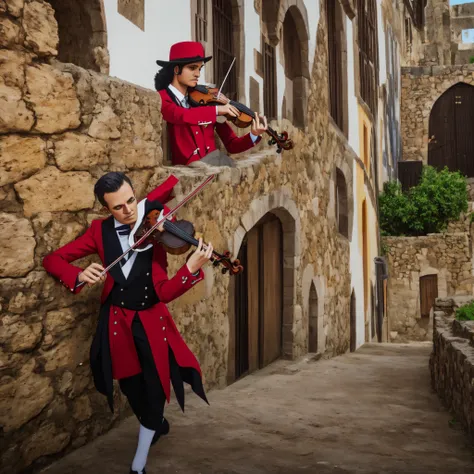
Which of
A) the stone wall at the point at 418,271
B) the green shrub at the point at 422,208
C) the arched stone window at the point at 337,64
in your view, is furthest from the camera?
the green shrub at the point at 422,208

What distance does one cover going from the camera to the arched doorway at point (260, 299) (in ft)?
23.8

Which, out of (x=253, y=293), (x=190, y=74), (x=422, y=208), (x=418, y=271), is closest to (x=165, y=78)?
(x=190, y=74)

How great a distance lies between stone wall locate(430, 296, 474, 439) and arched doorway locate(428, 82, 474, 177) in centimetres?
1836

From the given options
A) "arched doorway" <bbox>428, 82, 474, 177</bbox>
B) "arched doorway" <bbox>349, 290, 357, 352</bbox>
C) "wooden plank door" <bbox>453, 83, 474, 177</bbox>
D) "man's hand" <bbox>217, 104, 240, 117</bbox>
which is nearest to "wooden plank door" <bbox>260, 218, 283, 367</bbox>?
"man's hand" <bbox>217, 104, 240, 117</bbox>

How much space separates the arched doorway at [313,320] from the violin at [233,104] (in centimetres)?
485

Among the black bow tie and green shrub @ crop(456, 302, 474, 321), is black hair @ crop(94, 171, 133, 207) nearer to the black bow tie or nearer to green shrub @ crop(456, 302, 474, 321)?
the black bow tie

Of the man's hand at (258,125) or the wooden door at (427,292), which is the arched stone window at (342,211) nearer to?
the wooden door at (427,292)

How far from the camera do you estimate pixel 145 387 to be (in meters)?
3.29

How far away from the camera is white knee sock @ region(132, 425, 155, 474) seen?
10.4 ft

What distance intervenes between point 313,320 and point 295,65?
3257 millimetres

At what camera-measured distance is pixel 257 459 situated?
3533 millimetres

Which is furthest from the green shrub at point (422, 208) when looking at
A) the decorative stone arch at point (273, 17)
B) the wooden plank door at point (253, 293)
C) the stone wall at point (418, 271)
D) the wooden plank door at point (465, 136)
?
the wooden plank door at point (253, 293)

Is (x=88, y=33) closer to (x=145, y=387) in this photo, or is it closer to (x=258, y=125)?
(x=258, y=125)

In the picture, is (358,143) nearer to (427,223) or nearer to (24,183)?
(427,223)
